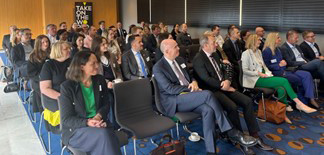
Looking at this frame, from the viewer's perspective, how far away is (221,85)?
3.68m

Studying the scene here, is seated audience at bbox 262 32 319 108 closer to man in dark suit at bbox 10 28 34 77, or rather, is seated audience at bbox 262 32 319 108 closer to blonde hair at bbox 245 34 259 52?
blonde hair at bbox 245 34 259 52

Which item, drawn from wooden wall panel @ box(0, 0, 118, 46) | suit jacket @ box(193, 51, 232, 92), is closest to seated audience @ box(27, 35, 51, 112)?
suit jacket @ box(193, 51, 232, 92)

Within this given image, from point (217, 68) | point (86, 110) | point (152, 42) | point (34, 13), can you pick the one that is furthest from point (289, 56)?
point (34, 13)

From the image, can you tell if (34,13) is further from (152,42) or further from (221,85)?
(221,85)

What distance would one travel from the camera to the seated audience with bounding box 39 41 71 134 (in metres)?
2.95

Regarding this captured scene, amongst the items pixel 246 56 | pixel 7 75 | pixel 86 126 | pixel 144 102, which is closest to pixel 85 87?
pixel 86 126

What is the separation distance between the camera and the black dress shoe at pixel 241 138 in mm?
3176

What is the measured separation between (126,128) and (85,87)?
60cm

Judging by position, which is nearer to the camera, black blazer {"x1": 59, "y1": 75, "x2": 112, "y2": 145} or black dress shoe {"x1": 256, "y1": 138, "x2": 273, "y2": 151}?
black blazer {"x1": 59, "y1": 75, "x2": 112, "y2": 145}

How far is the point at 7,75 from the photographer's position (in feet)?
21.8

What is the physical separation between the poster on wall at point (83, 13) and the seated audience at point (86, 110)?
1244cm

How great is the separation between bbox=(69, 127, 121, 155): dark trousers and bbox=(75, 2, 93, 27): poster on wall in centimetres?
1276

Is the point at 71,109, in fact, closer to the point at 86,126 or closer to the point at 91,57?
the point at 86,126

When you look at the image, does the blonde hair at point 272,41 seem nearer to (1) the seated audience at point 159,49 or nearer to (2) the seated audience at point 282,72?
(2) the seated audience at point 282,72
